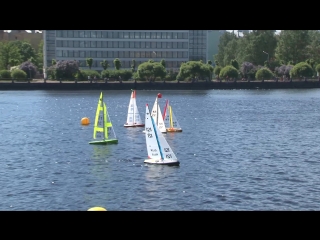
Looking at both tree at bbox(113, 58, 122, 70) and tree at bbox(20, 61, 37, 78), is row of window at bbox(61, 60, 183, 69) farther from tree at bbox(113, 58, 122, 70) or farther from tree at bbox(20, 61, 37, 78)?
tree at bbox(20, 61, 37, 78)

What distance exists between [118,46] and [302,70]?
41.8m

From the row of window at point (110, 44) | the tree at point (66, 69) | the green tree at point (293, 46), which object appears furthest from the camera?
the row of window at point (110, 44)

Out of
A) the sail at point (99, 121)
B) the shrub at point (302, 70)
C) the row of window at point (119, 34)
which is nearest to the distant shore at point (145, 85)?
the shrub at point (302, 70)

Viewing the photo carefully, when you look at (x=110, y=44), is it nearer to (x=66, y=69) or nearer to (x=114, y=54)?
(x=114, y=54)

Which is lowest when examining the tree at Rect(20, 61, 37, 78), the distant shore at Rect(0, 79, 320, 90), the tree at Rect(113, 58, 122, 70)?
the distant shore at Rect(0, 79, 320, 90)

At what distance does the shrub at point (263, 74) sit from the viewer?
429 feet

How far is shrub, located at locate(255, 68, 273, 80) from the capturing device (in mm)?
130875

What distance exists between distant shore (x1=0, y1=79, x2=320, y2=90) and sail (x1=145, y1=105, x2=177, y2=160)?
89323 millimetres

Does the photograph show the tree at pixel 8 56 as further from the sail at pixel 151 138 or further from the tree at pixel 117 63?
the sail at pixel 151 138

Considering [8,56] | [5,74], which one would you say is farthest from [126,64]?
[5,74]

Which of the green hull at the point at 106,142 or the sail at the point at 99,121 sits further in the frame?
the green hull at the point at 106,142

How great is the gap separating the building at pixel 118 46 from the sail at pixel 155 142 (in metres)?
104

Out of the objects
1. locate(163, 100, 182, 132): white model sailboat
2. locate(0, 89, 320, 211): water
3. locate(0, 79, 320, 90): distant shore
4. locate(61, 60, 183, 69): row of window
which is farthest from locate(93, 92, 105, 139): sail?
locate(61, 60, 183, 69): row of window
